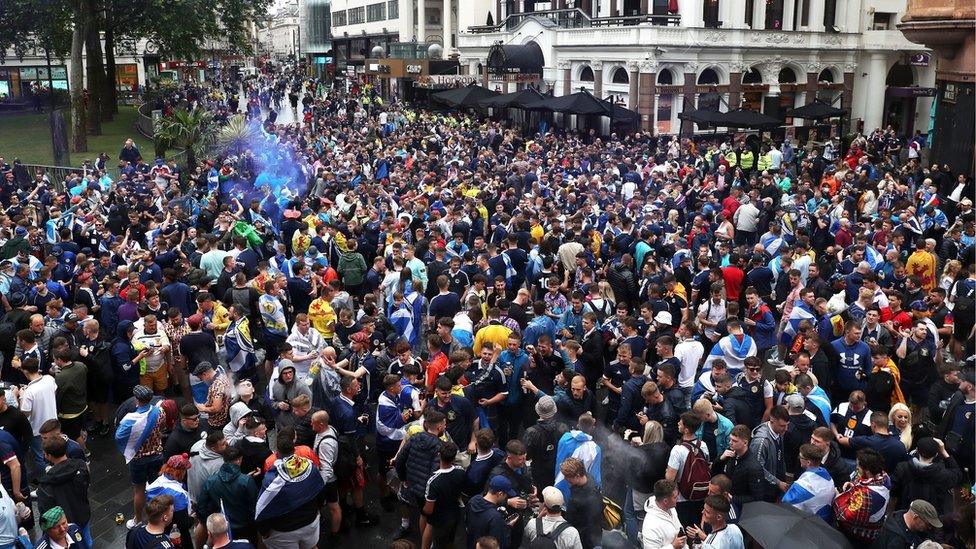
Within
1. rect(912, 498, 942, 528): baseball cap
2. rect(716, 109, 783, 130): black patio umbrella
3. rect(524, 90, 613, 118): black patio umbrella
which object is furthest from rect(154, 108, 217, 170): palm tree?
rect(912, 498, 942, 528): baseball cap

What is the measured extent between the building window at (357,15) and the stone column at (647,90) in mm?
51673

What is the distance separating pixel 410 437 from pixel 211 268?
20.0ft

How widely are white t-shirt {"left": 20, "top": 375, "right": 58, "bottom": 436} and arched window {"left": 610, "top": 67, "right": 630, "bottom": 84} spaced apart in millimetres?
29388

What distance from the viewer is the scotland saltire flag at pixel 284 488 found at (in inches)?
246

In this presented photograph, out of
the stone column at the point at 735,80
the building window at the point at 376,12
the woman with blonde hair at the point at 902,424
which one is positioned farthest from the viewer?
the building window at the point at 376,12

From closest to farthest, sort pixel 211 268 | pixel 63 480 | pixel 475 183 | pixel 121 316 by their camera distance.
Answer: pixel 63 480
pixel 121 316
pixel 211 268
pixel 475 183

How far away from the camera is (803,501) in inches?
237

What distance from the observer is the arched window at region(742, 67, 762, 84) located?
34.8m

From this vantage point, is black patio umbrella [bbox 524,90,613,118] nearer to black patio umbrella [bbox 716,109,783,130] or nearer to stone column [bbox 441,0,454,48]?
black patio umbrella [bbox 716,109,783,130]

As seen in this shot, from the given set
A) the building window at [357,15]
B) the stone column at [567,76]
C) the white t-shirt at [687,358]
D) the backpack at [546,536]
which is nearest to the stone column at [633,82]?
the stone column at [567,76]

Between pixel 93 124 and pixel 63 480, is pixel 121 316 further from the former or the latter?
pixel 93 124

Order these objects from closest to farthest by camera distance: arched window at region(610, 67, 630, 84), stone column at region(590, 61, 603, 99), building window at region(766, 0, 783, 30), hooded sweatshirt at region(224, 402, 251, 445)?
1. hooded sweatshirt at region(224, 402, 251, 445)
2. arched window at region(610, 67, 630, 84)
3. building window at region(766, 0, 783, 30)
4. stone column at region(590, 61, 603, 99)

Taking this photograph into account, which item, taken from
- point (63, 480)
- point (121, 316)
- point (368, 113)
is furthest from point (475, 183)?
point (368, 113)

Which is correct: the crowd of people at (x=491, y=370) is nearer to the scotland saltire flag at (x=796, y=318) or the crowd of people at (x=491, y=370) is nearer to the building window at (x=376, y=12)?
the scotland saltire flag at (x=796, y=318)
